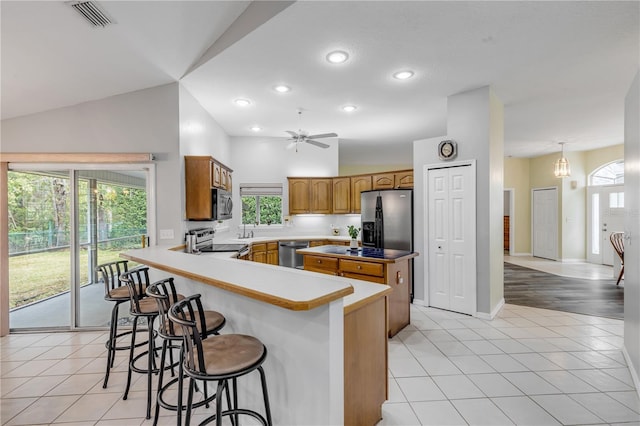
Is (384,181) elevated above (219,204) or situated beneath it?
elevated above

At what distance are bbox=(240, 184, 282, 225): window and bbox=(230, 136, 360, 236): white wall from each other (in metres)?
0.11

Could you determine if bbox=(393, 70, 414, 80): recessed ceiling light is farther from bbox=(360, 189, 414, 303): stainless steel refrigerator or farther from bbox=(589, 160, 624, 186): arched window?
bbox=(589, 160, 624, 186): arched window

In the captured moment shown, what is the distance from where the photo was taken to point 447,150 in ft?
13.3

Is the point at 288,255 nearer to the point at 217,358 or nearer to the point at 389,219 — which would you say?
the point at 389,219

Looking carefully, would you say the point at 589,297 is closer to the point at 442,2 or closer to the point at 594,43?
the point at 594,43

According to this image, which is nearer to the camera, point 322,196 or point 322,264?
point 322,264

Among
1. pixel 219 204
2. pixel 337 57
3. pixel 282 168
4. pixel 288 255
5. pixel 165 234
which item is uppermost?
pixel 337 57

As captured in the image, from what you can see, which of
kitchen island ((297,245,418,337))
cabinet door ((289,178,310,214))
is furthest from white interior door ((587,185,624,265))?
cabinet door ((289,178,310,214))

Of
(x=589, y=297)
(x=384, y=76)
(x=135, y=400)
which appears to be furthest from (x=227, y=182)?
(x=589, y=297)

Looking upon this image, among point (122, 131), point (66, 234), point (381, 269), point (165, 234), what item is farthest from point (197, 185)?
point (381, 269)

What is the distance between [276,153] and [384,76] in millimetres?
3470

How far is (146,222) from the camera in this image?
367cm

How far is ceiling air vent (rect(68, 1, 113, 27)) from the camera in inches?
88.7

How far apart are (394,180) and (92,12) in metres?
4.39
